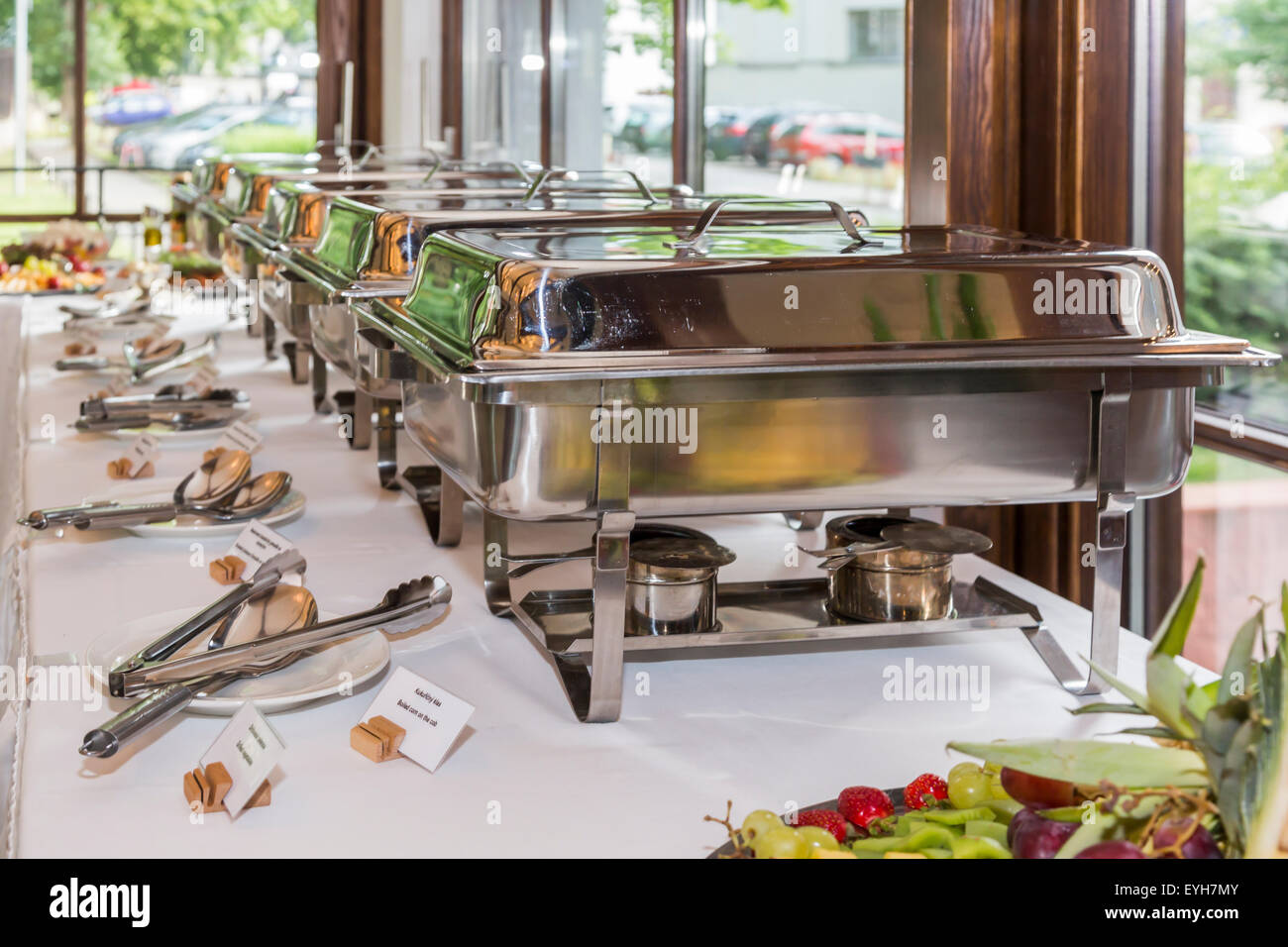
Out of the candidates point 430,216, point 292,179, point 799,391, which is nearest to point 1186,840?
point 799,391

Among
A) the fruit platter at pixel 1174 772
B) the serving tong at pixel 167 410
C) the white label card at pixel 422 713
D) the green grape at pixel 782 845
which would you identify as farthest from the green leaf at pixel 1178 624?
the serving tong at pixel 167 410

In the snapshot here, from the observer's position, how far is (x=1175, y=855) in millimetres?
656

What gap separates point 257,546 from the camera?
4.86 feet

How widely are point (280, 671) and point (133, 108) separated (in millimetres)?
5721

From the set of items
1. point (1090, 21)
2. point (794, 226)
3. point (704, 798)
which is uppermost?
point (1090, 21)

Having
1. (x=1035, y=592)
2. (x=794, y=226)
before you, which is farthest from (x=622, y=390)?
(x=1035, y=592)

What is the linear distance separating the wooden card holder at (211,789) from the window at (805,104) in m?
1.54

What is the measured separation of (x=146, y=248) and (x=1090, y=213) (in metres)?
3.68

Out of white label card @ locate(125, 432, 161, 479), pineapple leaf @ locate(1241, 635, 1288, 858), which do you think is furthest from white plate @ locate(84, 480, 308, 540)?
pineapple leaf @ locate(1241, 635, 1288, 858)

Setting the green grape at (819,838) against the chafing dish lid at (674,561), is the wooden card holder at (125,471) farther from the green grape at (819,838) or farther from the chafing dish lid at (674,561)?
the green grape at (819,838)

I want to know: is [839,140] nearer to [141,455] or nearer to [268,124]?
[141,455]

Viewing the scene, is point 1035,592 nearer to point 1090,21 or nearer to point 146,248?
point 1090,21

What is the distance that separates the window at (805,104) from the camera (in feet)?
7.86

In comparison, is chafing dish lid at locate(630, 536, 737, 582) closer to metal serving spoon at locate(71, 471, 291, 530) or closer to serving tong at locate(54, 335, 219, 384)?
metal serving spoon at locate(71, 471, 291, 530)
